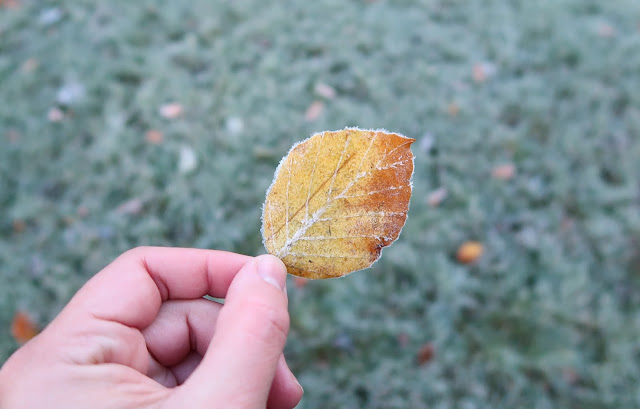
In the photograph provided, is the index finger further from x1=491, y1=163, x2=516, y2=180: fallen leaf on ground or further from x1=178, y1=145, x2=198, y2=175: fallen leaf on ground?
x1=491, y1=163, x2=516, y2=180: fallen leaf on ground

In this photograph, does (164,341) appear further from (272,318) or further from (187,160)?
(187,160)

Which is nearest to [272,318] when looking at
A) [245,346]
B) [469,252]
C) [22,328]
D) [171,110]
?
[245,346]

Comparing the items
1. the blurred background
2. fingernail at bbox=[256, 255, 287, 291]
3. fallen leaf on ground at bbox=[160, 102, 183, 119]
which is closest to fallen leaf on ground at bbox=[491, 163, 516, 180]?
the blurred background

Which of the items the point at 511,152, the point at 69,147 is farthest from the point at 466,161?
the point at 69,147

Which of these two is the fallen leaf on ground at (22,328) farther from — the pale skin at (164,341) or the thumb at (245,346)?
the thumb at (245,346)

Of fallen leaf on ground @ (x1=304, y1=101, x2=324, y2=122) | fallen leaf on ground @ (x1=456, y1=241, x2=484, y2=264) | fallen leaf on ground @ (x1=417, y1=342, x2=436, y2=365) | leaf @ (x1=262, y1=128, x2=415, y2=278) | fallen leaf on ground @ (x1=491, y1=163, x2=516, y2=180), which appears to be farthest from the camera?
fallen leaf on ground @ (x1=304, y1=101, x2=324, y2=122)

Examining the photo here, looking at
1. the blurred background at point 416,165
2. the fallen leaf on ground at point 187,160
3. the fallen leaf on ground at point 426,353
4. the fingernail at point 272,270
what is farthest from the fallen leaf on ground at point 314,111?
the fingernail at point 272,270
